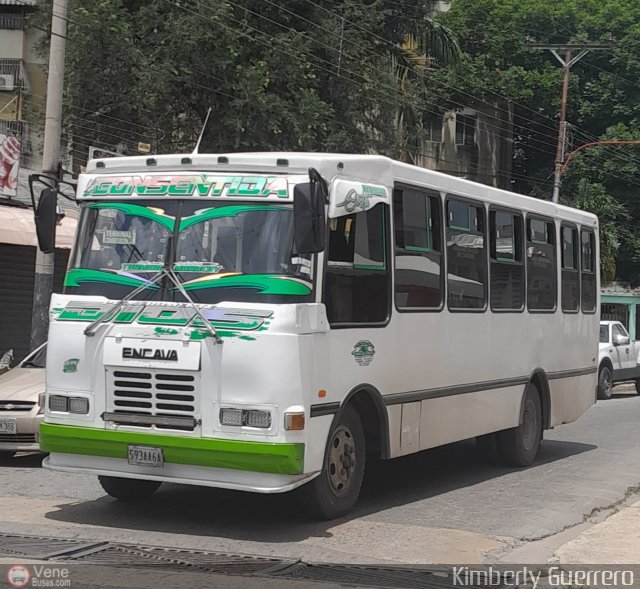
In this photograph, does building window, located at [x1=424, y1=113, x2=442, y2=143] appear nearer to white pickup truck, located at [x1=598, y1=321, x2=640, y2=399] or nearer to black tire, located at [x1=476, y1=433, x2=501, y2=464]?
white pickup truck, located at [x1=598, y1=321, x2=640, y2=399]

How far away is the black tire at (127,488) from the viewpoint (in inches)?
360

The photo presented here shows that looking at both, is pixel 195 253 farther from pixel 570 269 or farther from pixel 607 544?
pixel 570 269

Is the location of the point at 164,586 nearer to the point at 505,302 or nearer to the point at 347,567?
the point at 347,567

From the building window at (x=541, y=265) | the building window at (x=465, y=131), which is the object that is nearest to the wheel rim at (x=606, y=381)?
the building window at (x=541, y=265)

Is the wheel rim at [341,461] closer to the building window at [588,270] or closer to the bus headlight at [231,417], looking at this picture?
the bus headlight at [231,417]

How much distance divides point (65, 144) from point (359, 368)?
17828mm

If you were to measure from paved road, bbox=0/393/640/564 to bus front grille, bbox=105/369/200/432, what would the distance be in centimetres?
86

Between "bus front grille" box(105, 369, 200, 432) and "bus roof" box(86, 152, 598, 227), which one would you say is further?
"bus roof" box(86, 152, 598, 227)

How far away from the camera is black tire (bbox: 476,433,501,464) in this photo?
481 inches

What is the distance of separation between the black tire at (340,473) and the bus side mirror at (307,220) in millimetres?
1521

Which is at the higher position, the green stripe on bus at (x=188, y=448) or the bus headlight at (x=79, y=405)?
the bus headlight at (x=79, y=405)

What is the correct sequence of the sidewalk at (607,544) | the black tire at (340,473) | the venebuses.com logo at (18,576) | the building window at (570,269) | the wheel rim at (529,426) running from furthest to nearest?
the building window at (570,269) → the wheel rim at (529,426) → the black tire at (340,473) → the sidewalk at (607,544) → the venebuses.com logo at (18,576)

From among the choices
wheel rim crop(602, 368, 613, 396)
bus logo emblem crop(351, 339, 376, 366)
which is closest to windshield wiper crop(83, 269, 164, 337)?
bus logo emblem crop(351, 339, 376, 366)

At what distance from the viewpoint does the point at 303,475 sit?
785 centimetres
